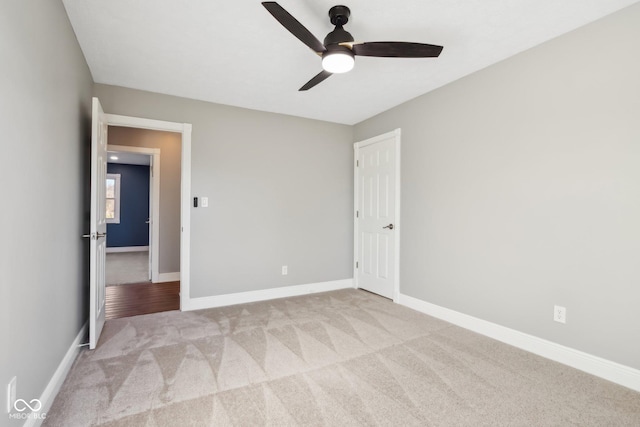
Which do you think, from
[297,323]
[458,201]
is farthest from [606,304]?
[297,323]

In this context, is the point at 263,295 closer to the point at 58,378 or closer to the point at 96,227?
the point at 96,227

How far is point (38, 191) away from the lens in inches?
65.9

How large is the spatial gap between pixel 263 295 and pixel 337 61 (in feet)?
9.79

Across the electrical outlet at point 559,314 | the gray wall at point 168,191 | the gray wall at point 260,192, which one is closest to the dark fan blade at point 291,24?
the gray wall at point 260,192

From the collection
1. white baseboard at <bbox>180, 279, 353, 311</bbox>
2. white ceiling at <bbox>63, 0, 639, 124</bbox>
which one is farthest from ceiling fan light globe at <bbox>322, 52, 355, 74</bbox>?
white baseboard at <bbox>180, 279, 353, 311</bbox>

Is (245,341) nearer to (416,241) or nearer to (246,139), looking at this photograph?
(416,241)

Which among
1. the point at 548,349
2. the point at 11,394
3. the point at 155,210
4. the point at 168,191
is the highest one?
the point at 168,191

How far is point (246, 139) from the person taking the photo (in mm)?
3938

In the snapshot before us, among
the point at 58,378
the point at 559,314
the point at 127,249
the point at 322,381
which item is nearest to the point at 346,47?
the point at 322,381

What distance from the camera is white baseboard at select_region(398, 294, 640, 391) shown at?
202cm

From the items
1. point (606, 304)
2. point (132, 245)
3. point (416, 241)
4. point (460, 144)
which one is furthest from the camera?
point (132, 245)

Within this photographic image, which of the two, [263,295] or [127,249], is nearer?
[263,295]

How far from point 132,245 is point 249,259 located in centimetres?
650

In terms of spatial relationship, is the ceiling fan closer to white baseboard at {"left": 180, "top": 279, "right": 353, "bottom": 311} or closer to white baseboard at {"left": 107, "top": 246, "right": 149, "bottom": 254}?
white baseboard at {"left": 180, "top": 279, "right": 353, "bottom": 311}
